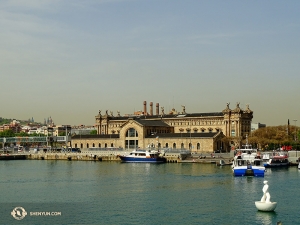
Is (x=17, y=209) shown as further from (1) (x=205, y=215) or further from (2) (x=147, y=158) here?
(2) (x=147, y=158)

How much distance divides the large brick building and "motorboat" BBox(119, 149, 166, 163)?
8605 mm

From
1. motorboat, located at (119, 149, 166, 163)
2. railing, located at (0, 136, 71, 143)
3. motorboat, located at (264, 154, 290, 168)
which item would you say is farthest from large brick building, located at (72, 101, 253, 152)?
motorboat, located at (264, 154, 290, 168)

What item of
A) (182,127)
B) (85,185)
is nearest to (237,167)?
(85,185)

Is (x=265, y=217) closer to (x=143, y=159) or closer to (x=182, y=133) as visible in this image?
(x=143, y=159)

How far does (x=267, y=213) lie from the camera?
33531 mm

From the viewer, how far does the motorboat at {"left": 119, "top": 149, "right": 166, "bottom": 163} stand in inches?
3226

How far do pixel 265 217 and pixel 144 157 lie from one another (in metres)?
50.7

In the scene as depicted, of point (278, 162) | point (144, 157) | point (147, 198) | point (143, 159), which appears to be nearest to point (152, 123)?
point (144, 157)

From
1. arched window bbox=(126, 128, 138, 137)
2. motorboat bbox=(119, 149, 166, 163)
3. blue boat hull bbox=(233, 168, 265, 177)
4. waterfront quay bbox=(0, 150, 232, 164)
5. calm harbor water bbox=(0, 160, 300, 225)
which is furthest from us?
arched window bbox=(126, 128, 138, 137)

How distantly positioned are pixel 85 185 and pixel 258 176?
57.5ft

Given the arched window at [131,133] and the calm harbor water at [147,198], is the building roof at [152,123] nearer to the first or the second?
the arched window at [131,133]

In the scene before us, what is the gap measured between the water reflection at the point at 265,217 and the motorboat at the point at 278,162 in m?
36.3

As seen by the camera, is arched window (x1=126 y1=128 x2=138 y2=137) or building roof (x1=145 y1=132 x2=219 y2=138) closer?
building roof (x1=145 y1=132 x2=219 y2=138)

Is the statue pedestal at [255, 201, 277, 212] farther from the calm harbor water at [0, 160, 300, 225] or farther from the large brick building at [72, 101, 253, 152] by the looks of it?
the large brick building at [72, 101, 253, 152]
